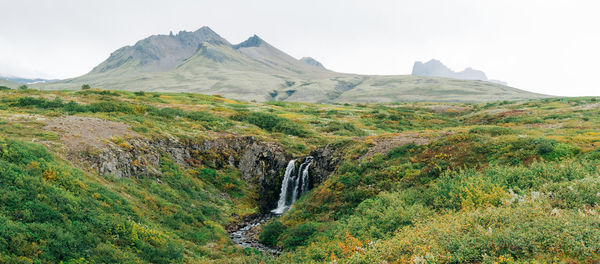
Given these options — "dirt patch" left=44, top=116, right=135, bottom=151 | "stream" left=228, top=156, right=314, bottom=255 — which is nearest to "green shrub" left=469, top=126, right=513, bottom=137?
"stream" left=228, top=156, right=314, bottom=255

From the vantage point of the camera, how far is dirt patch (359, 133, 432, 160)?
25547mm

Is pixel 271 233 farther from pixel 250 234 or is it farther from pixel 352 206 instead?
pixel 352 206

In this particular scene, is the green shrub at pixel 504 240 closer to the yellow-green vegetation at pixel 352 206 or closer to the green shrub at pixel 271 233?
the yellow-green vegetation at pixel 352 206

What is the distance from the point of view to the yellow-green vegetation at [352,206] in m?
8.76

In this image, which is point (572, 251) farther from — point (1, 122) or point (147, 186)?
point (1, 122)

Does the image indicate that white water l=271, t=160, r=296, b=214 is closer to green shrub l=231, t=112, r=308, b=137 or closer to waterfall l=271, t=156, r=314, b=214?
waterfall l=271, t=156, r=314, b=214

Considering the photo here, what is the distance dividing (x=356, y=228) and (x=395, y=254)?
562 centimetres

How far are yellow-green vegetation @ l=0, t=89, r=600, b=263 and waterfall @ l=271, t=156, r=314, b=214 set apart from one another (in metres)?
3.09

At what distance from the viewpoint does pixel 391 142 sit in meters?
27.2

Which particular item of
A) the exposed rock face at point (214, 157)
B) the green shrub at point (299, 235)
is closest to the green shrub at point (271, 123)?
the exposed rock face at point (214, 157)

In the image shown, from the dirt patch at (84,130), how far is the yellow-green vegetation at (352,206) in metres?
0.87

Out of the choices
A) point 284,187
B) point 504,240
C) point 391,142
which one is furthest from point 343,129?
point 504,240

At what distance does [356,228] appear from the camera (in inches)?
596

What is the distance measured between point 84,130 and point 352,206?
73.9 ft
